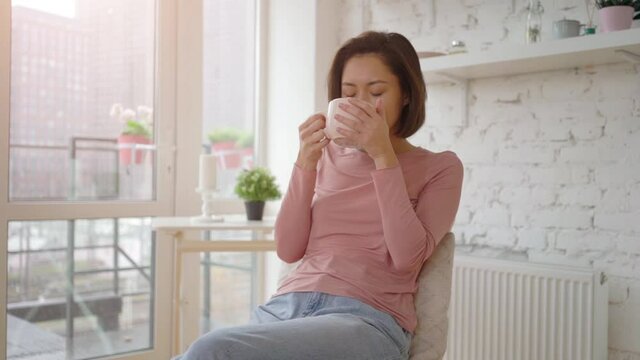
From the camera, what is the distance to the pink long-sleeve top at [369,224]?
118 cm

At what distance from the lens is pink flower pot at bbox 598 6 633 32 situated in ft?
5.49

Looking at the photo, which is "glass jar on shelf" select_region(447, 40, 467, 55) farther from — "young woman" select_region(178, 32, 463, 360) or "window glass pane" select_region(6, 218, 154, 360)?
"window glass pane" select_region(6, 218, 154, 360)

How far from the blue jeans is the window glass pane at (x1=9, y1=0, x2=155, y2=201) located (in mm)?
1338

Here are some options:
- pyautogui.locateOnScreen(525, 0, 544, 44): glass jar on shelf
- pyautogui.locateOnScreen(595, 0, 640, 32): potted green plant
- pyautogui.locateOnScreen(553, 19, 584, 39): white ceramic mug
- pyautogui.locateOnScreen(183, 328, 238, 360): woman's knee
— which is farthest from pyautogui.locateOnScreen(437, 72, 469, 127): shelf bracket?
pyautogui.locateOnScreen(183, 328, 238, 360): woman's knee

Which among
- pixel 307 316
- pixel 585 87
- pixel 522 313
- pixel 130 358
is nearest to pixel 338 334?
pixel 307 316

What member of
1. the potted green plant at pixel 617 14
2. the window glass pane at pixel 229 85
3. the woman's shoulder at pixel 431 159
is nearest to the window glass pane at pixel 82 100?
the window glass pane at pixel 229 85

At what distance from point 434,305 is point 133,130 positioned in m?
1.63

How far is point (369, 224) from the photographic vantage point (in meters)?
1.27

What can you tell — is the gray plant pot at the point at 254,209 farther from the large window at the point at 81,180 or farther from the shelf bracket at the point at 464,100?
the shelf bracket at the point at 464,100

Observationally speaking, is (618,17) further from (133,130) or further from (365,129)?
(133,130)

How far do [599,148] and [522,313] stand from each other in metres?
0.59

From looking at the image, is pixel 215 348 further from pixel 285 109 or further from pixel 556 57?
pixel 285 109

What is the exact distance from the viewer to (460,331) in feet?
6.78

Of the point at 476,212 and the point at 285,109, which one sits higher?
the point at 285,109
